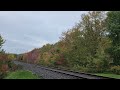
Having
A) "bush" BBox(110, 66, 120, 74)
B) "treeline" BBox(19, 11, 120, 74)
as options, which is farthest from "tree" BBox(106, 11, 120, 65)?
"bush" BBox(110, 66, 120, 74)

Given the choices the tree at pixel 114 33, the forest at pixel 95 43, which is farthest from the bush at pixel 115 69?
the tree at pixel 114 33

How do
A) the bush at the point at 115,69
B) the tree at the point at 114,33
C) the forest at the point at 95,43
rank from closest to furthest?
the bush at the point at 115,69 < the forest at the point at 95,43 < the tree at the point at 114,33

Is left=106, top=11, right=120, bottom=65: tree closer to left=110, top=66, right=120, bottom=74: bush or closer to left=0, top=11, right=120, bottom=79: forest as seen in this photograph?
left=0, top=11, right=120, bottom=79: forest

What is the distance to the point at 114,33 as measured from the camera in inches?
1148

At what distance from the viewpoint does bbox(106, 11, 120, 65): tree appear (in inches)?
1096

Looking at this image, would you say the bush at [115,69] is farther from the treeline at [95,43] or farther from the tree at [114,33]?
the tree at [114,33]

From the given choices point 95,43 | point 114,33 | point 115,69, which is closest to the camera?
point 115,69

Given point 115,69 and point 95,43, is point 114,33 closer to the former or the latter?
point 95,43

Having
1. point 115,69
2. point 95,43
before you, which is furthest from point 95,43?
point 115,69

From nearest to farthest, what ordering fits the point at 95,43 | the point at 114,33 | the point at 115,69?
the point at 115,69 < the point at 114,33 < the point at 95,43

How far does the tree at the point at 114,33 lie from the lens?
27844 millimetres

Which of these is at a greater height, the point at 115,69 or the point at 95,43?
the point at 95,43
